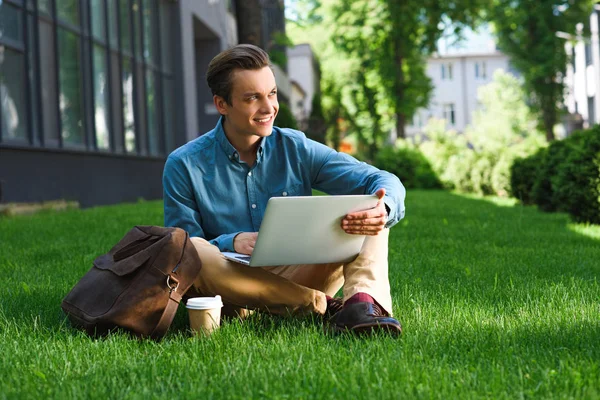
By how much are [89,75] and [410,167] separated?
1576 cm

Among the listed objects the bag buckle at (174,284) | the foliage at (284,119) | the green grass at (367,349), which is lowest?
the green grass at (367,349)

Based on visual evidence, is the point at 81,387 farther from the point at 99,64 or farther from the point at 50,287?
the point at 99,64

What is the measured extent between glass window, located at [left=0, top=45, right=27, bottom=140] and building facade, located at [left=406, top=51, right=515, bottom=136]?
208 feet

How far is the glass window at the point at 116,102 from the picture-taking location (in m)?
16.4

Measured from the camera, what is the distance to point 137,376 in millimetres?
3062

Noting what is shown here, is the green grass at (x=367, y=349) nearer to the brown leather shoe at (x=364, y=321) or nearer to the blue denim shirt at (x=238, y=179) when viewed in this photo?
the brown leather shoe at (x=364, y=321)

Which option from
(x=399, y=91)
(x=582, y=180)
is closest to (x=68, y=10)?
(x=582, y=180)

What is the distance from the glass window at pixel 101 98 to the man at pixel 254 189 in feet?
37.9

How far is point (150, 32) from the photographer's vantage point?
19.2m

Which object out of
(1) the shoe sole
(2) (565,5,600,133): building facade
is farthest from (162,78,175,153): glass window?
(2) (565,5,600,133): building facade

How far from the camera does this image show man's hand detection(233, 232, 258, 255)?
155 inches

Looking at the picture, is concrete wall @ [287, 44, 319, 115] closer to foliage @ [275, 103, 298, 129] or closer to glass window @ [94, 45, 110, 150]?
foliage @ [275, 103, 298, 129]

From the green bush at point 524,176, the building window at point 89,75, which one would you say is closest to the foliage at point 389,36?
the building window at point 89,75

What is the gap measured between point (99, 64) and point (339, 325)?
42.8 ft
